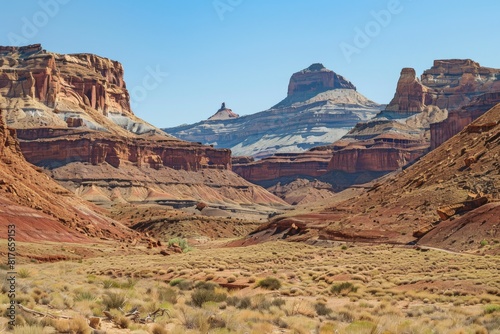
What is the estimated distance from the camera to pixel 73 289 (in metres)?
27.8

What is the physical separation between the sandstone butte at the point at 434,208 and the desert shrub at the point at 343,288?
13079 millimetres

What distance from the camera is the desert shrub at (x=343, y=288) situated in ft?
112

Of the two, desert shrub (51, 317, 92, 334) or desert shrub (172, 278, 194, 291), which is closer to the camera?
desert shrub (51, 317, 92, 334)

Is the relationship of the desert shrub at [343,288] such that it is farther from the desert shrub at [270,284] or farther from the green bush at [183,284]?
the green bush at [183,284]

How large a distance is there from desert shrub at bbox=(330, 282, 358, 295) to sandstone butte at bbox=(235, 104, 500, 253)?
1308 centimetres

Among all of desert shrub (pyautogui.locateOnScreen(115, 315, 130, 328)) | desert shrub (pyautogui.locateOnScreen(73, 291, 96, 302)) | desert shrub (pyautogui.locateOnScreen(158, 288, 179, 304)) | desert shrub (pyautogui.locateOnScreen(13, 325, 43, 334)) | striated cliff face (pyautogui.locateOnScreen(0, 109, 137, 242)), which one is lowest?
desert shrub (pyautogui.locateOnScreen(158, 288, 179, 304))

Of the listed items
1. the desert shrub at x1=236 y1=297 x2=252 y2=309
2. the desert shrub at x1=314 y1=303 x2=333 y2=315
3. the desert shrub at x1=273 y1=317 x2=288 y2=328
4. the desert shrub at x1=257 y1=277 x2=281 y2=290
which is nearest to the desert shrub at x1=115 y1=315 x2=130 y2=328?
the desert shrub at x1=273 y1=317 x2=288 y2=328

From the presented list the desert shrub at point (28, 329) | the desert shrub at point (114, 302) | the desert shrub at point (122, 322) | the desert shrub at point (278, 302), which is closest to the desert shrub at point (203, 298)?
the desert shrub at point (278, 302)

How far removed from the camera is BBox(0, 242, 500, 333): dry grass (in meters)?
21.9

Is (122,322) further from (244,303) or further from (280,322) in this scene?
(244,303)

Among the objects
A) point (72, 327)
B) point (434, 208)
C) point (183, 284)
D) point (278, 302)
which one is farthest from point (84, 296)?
point (434, 208)

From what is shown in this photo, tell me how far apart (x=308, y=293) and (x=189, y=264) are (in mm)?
17619

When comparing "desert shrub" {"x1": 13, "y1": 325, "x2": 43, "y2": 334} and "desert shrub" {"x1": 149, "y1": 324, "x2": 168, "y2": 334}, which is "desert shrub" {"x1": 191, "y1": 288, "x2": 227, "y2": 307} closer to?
"desert shrub" {"x1": 149, "y1": 324, "x2": 168, "y2": 334}

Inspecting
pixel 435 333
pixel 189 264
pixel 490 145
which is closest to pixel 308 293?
pixel 435 333
